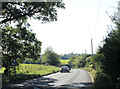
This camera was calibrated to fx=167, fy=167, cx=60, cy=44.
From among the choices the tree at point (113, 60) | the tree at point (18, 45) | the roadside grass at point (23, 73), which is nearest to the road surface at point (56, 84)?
the roadside grass at point (23, 73)

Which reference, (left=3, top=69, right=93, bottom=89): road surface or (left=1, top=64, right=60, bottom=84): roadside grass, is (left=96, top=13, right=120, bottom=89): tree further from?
(left=1, top=64, right=60, bottom=84): roadside grass

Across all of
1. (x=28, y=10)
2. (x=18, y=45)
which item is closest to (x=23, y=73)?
(x=18, y=45)

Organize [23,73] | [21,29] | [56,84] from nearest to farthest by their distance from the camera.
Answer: [56,84]
[21,29]
[23,73]

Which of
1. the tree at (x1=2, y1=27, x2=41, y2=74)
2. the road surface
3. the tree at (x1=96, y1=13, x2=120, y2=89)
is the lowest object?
the road surface

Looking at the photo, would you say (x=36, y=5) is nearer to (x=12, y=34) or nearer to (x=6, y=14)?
(x=6, y=14)

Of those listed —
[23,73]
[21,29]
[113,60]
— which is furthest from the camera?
[23,73]

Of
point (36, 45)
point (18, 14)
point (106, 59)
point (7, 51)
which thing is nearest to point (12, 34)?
point (7, 51)

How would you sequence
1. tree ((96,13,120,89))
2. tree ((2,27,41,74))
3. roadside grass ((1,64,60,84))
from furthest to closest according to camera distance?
1. tree ((2,27,41,74))
2. roadside grass ((1,64,60,84))
3. tree ((96,13,120,89))

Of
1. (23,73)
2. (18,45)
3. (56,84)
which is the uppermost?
(18,45)

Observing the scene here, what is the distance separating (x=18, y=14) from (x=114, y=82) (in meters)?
12.4

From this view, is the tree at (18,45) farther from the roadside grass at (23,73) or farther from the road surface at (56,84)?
the road surface at (56,84)

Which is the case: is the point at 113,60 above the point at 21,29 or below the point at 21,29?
below

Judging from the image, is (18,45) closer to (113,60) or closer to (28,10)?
(28,10)

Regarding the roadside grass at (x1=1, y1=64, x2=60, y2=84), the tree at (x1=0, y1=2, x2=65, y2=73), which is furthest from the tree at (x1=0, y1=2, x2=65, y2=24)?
the roadside grass at (x1=1, y1=64, x2=60, y2=84)
